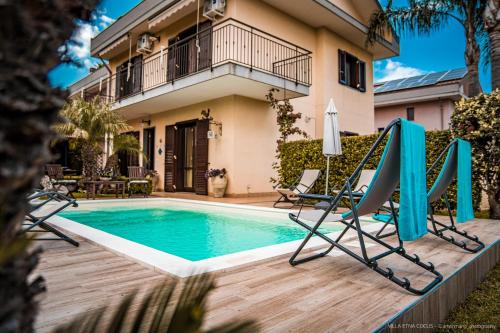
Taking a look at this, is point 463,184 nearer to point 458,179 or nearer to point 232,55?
point 458,179

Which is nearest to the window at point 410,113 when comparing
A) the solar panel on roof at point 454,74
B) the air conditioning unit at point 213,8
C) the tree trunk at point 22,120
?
the solar panel on roof at point 454,74

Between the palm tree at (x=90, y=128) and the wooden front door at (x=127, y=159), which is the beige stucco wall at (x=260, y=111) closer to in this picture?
the wooden front door at (x=127, y=159)

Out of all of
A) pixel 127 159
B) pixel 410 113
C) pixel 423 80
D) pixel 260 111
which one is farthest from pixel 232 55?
pixel 423 80

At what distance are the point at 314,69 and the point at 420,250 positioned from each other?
1066 cm

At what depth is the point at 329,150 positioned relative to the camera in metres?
7.72

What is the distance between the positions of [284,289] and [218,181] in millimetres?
8591

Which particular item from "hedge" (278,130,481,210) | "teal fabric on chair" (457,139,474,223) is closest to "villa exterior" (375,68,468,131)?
"hedge" (278,130,481,210)

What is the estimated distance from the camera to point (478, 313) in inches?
92.4

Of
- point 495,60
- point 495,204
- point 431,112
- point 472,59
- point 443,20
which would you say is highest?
point 443,20

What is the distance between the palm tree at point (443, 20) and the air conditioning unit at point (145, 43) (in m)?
8.58

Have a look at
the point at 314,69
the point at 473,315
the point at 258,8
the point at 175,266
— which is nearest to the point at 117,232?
the point at 175,266

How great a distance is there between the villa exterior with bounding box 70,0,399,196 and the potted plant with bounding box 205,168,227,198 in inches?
8.5

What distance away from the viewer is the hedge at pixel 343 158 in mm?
6867

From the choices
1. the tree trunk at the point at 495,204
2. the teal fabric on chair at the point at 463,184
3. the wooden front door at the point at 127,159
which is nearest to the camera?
the teal fabric on chair at the point at 463,184
